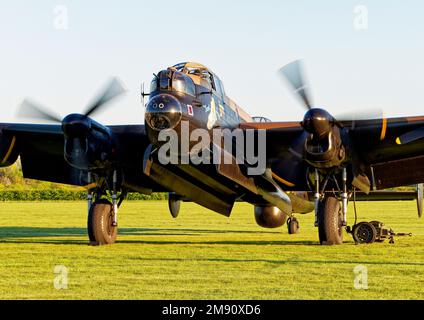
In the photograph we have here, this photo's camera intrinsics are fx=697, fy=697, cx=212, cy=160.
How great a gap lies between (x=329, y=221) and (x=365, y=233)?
1.96 metres

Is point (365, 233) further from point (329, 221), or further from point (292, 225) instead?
point (292, 225)

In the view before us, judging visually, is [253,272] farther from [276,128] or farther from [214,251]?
[276,128]

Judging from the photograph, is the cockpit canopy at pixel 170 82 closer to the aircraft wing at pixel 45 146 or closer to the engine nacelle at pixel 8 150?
the aircraft wing at pixel 45 146

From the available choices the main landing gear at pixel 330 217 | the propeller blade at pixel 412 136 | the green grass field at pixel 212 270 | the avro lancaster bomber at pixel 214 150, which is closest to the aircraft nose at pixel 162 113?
the avro lancaster bomber at pixel 214 150

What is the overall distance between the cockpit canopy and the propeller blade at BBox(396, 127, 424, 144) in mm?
5652

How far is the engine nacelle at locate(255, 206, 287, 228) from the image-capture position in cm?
2292

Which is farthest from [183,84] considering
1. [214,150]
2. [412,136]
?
[412,136]

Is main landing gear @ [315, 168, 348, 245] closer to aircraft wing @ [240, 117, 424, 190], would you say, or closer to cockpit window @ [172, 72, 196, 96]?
aircraft wing @ [240, 117, 424, 190]

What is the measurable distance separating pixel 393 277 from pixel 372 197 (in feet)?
43.4

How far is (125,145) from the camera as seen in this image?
19.9 metres

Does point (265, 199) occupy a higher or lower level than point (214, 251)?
higher

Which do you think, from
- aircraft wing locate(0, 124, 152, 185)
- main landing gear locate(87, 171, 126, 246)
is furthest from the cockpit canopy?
main landing gear locate(87, 171, 126, 246)
